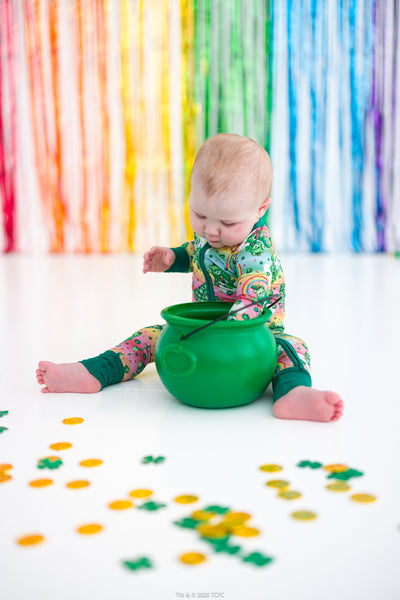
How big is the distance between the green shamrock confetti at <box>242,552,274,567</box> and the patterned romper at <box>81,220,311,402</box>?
0.46 metres

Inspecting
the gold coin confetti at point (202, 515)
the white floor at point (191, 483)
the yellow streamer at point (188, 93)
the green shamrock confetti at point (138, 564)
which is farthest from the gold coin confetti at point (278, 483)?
the yellow streamer at point (188, 93)

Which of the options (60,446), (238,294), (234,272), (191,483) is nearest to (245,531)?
(191,483)

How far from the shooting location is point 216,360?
1091 millimetres

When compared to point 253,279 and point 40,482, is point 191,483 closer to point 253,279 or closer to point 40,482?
point 40,482

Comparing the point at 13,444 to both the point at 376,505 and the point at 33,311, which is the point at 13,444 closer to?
the point at 376,505

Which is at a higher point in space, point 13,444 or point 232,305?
point 232,305

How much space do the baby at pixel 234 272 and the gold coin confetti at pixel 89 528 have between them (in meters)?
0.45

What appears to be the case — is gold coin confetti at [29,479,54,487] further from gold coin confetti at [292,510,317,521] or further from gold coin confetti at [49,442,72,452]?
gold coin confetti at [292,510,317,521]

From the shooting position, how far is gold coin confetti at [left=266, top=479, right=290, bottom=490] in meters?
0.86

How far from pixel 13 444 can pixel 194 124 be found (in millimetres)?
2914

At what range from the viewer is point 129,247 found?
3.77 metres

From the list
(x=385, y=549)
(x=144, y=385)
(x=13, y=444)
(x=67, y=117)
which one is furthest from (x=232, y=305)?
(x=67, y=117)

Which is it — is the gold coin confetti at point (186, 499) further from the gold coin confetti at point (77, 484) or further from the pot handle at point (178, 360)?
the pot handle at point (178, 360)

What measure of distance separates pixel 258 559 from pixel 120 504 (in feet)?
0.68
